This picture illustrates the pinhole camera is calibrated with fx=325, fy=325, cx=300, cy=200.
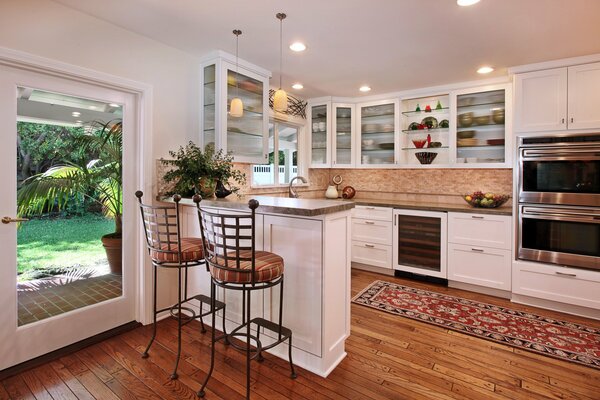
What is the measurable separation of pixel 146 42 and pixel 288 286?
242cm

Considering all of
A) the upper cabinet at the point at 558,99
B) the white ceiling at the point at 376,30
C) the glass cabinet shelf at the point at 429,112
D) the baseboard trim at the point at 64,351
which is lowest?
the baseboard trim at the point at 64,351

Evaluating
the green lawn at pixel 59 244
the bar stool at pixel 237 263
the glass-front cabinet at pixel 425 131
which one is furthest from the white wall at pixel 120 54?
the glass-front cabinet at pixel 425 131

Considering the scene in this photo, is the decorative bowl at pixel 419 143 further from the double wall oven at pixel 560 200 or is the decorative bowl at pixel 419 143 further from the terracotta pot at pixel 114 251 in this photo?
the terracotta pot at pixel 114 251

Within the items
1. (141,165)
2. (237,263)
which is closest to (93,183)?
(141,165)

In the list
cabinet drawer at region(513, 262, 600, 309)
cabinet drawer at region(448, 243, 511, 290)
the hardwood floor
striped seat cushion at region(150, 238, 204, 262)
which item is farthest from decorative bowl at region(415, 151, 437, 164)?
striped seat cushion at region(150, 238, 204, 262)

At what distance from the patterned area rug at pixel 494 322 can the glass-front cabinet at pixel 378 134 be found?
76.2 inches

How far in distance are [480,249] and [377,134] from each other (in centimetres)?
215

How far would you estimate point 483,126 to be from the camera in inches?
159

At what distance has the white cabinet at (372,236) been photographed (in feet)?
14.1

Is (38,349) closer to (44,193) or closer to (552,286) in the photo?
(44,193)

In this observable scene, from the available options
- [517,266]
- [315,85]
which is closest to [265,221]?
[315,85]

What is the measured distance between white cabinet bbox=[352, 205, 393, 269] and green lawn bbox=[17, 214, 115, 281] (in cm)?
301

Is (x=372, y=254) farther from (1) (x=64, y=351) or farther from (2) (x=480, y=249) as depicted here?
(1) (x=64, y=351)

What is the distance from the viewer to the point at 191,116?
3.28 meters
